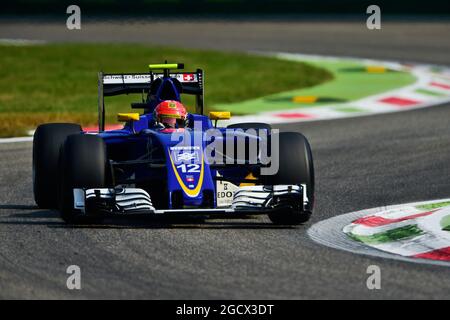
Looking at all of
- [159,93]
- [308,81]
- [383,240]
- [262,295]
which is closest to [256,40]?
[308,81]

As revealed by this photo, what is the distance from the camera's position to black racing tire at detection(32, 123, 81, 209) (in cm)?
1210

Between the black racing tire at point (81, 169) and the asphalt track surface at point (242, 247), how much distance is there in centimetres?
19

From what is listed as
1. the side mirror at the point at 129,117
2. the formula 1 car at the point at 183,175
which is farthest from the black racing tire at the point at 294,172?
the side mirror at the point at 129,117

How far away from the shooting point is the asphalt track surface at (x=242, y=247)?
8523 mm

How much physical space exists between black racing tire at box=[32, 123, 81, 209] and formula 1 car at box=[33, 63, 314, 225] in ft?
0.49

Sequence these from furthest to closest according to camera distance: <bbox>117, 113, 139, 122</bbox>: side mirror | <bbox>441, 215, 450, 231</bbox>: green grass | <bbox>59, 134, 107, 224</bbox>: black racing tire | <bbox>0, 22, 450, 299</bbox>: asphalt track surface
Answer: <bbox>117, 113, 139, 122</bbox>: side mirror
<bbox>59, 134, 107, 224</bbox>: black racing tire
<bbox>441, 215, 450, 231</bbox>: green grass
<bbox>0, 22, 450, 299</bbox>: asphalt track surface

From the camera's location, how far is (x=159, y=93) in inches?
500

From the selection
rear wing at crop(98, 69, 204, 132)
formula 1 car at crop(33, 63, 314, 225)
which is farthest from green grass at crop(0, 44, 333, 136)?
formula 1 car at crop(33, 63, 314, 225)

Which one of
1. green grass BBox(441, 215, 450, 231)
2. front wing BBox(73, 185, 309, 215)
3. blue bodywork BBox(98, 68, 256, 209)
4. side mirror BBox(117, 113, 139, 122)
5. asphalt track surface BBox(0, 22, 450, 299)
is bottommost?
asphalt track surface BBox(0, 22, 450, 299)

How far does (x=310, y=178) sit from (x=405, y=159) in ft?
14.1

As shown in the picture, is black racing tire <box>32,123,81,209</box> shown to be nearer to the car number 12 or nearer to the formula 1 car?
the formula 1 car

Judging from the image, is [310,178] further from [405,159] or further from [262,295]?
[405,159]

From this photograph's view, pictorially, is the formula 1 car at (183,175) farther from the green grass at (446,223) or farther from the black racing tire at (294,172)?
the green grass at (446,223)
